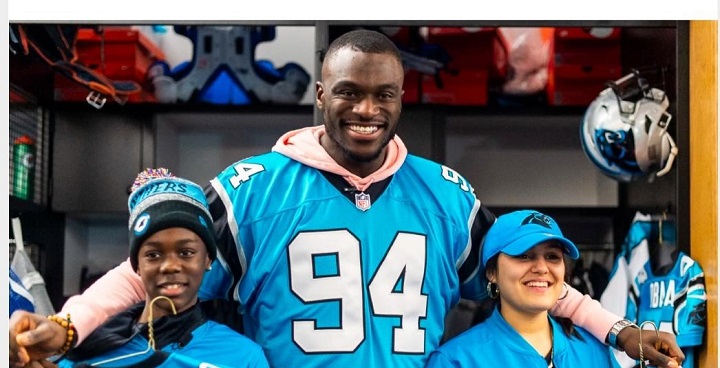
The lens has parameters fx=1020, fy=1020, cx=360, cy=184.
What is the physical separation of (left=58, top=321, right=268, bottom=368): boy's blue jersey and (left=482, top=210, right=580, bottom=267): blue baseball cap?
0.52 metres

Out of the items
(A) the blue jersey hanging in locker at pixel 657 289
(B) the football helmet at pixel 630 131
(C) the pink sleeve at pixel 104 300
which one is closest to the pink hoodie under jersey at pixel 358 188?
(C) the pink sleeve at pixel 104 300

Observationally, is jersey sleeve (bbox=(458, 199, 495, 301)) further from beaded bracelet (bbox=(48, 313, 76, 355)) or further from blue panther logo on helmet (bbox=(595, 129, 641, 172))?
blue panther logo on helmet (bbox=(595, 129, 641, 172))

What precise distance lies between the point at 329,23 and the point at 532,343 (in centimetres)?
Answer: 106

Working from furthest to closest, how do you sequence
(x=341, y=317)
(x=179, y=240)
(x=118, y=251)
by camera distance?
(x=118, y=251) → (x=341, y=317) → (x=179, y=240)

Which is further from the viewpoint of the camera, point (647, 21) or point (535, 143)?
point (535, 143)

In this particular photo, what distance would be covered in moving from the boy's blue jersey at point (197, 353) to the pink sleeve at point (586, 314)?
2.12 feet

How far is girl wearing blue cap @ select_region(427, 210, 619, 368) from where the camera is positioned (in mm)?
2039

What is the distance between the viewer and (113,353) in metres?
1.86

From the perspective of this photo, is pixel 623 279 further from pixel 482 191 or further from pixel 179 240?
pixel 179 240

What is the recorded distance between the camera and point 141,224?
6.11 feet

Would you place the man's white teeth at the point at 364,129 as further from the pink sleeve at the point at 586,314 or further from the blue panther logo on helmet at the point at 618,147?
the blue panther logo on helmet at the point at 618,147

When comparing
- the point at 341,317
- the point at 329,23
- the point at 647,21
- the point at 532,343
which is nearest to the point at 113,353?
the point at 341,317

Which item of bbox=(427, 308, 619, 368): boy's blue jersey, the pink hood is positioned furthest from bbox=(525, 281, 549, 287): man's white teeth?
the pink hood

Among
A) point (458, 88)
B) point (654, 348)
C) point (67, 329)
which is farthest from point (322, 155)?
point (458, 88)
